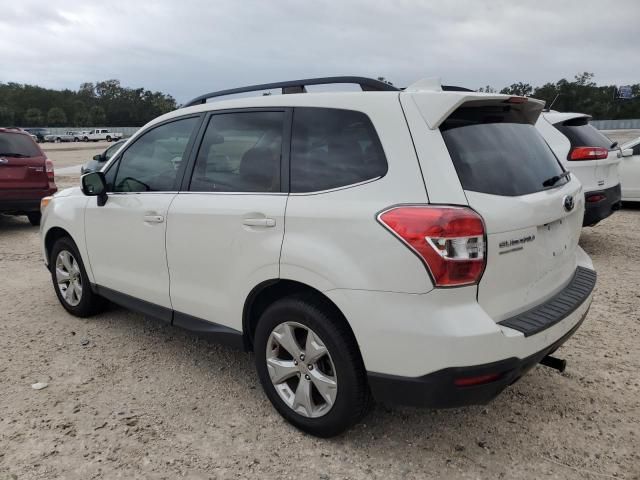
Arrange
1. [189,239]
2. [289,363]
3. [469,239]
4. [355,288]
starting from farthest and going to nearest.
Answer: [189,239], [289,363], [355,288], [469,239]

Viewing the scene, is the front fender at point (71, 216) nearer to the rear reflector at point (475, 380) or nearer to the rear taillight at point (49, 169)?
the rear reflector at point (475, 380)

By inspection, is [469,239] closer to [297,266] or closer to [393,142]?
[393,142]

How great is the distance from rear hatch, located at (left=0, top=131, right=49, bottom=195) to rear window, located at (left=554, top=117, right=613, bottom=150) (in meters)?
7.95

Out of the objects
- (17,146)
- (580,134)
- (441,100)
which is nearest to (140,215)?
(441,100)

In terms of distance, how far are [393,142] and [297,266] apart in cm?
76

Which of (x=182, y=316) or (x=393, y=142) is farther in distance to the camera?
(x=182, y=316)

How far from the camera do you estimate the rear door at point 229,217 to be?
278cm

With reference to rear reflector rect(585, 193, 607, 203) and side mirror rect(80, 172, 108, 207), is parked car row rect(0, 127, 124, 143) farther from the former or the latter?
rear reflector rect(585, 193, 607, 203)

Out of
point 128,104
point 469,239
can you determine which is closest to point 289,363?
point 469,239

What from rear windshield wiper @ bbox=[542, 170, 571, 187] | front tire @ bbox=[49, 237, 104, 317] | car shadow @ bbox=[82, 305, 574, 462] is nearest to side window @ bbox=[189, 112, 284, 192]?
car shadow @ bbox=[82, 305, 574, 462]

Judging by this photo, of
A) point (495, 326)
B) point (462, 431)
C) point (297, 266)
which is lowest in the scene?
point (462, 431)

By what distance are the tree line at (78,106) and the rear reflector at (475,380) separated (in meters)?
107

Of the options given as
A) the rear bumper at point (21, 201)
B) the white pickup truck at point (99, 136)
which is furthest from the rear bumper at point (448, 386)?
the white pickup truck at point (99, 136)

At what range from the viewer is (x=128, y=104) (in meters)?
115
